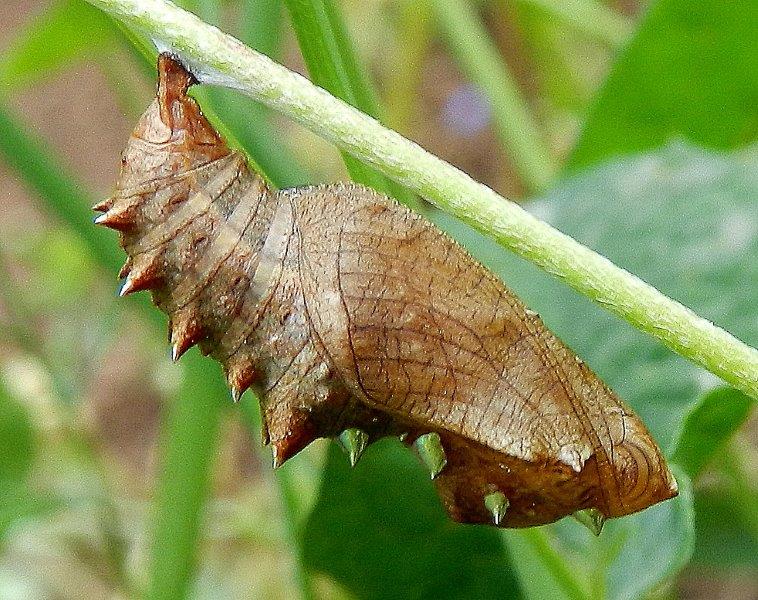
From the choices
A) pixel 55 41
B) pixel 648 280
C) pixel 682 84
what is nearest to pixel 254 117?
pixel 648 280

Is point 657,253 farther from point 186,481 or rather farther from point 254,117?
point 186,481

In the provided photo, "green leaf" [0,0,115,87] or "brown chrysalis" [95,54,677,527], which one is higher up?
"brown chrysalis" [95,54,677,527]

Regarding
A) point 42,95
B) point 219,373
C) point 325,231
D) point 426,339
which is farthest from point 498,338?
point 42,95

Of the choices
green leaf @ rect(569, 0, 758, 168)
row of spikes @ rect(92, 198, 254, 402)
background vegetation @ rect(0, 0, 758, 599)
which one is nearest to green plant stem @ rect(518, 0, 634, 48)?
background vegetation @ rect(0, 0, 758, 599)

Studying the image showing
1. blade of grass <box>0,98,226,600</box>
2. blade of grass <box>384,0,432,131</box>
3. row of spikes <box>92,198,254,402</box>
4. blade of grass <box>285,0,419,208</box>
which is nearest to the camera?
blade of grass <box>285,0,419,208</box>

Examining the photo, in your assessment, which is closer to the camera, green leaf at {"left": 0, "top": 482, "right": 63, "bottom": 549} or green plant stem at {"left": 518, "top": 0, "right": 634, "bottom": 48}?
green leaf at {"left": 0, "top": 482, "right": 63, "bottom": 549}

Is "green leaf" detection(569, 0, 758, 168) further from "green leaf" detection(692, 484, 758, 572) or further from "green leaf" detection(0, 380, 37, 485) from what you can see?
"green leaf" detection(0, 380, 37, 485)
